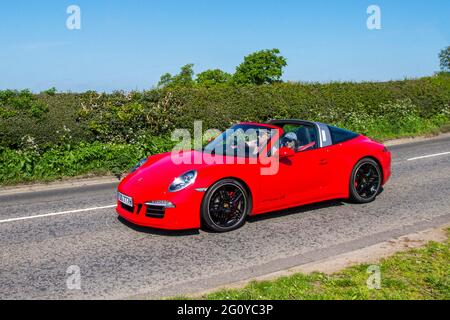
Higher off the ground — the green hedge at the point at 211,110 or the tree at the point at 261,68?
the tree at the point at 261,68

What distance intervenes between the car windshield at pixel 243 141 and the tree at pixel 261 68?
5225cm

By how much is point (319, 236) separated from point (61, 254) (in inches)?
138

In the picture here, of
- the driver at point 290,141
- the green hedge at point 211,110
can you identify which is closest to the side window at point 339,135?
the driver at point 290,141

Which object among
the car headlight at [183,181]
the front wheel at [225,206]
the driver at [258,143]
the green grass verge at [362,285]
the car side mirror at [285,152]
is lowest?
the green grass verge at [362,285]

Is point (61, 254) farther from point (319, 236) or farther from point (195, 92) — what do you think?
point (195, 92)

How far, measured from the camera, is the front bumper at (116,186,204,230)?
22.2ft

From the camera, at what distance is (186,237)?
705cm

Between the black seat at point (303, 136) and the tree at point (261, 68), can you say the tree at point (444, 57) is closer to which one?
the tree at point (261, 68)

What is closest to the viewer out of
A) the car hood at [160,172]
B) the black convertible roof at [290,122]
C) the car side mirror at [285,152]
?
the car hood at [160,172]

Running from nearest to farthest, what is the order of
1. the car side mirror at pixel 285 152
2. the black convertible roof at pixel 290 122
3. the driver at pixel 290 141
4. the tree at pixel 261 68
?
the car side mirror at pixel 285 152 → the driver at pixel 290 141 → the black convertible roof at pixel 290 122 → the tree at pixel 261 68

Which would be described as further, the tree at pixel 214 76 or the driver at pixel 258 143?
the tree at pixel 214 76

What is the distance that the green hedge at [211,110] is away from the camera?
42.9 feet

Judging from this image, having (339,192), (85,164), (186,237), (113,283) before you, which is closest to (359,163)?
(339,192)

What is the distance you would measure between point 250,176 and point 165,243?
5.11ft
